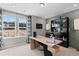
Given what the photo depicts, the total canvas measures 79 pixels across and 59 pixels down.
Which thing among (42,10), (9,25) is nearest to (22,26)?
(9,25)

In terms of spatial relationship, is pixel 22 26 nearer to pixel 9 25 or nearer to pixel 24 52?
pixel 9 25

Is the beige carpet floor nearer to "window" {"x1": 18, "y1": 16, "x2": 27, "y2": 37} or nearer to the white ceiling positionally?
"window" {"x1": 18, "y1": 16, "x2": 27, "y2": 37}

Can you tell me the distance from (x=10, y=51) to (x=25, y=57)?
1.00 ft

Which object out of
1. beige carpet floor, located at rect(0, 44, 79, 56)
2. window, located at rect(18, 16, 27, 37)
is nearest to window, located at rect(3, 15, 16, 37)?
window, located at rect(18, 16, 27, 37)

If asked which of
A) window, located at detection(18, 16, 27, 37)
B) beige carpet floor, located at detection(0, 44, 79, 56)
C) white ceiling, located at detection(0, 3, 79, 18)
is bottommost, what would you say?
beige carpet floor, located at detection(0, 44, 79, 56)

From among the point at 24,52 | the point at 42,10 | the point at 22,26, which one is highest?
the point at 42,10

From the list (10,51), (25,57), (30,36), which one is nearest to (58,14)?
(30,36)

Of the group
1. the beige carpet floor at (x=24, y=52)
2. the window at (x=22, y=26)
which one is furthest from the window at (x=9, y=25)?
the beige carpet floor at (x=24, y=52)

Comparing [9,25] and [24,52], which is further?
[24,52]

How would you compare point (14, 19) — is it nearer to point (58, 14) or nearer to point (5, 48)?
point (5, 48)

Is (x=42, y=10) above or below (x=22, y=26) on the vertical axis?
above

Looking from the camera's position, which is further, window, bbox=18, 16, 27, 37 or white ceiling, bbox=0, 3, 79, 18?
window, bbox=18, 16, 27, 37

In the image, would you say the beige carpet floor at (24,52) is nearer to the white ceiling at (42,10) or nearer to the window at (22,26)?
the window at (22,26)

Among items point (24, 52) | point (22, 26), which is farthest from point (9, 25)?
point (24, 52)
